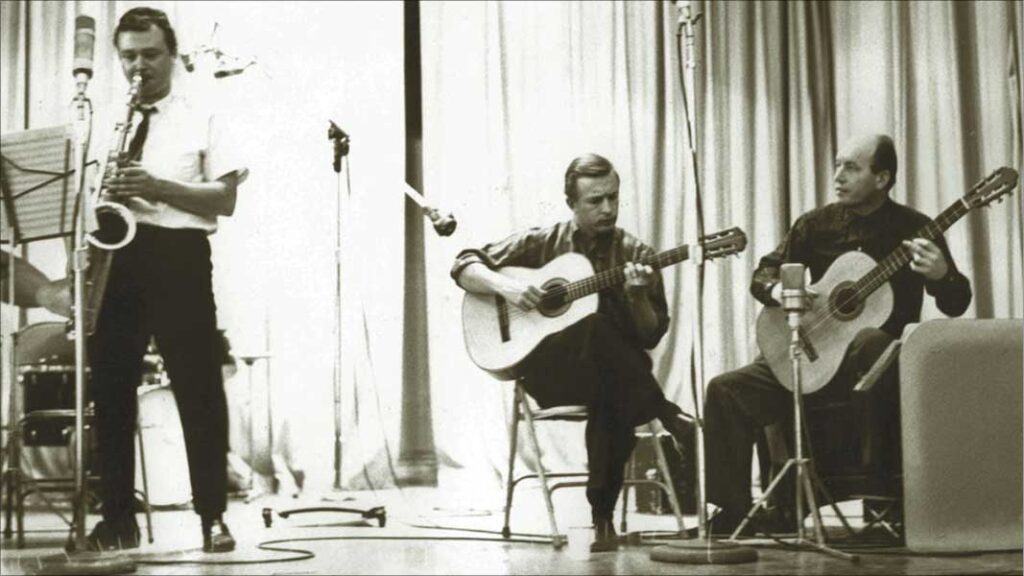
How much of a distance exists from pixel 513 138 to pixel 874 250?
1265mm

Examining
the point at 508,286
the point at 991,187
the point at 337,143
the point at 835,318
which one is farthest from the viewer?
the point at 337,143

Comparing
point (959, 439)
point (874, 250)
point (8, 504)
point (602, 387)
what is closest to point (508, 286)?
point (602, 387)

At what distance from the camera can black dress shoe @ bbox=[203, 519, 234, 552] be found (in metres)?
3.21

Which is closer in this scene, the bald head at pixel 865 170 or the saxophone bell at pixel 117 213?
the saxophone bell at pixel 117 213

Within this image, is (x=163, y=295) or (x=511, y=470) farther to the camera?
(x=511, y=470)

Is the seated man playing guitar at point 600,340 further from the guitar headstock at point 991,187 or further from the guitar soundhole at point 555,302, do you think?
the guitar headstock at point 991,187

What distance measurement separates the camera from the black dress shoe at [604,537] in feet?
10.6

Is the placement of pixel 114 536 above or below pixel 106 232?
below

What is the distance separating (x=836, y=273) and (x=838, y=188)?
367mm

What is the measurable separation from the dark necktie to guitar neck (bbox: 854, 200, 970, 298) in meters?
1.95

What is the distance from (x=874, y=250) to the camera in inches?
130

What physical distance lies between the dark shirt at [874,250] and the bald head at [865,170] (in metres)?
0.07

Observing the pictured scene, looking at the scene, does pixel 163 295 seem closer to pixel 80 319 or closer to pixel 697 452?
pixel 80 319

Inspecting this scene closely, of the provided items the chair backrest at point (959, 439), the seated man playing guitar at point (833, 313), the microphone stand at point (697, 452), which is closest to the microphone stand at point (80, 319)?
the microphone stand at point (697, 452)
